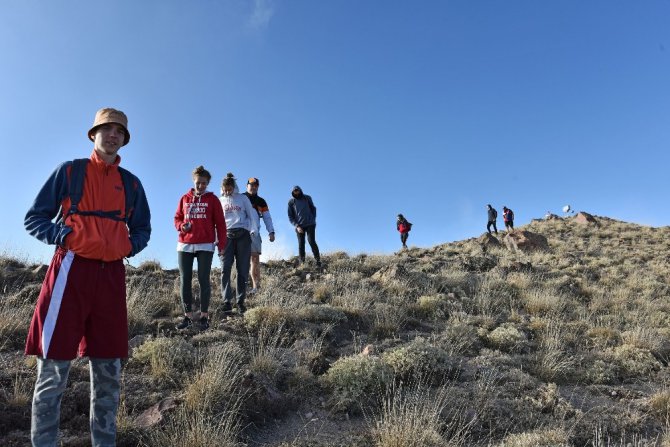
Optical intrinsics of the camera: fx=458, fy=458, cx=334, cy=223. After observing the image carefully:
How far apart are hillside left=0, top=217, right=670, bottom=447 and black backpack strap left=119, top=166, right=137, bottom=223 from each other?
164cm

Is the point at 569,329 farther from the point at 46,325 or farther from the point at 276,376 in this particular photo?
the point at 46,325

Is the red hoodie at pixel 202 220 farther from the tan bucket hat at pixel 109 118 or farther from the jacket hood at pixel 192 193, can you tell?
the tan bucket hat at pixel 109 118

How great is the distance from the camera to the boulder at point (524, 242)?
1986 cm

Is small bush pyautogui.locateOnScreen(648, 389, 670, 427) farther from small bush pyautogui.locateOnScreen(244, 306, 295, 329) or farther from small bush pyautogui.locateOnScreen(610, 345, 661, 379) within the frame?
small bush pyautogui.locateOnScreen(244, 306, 295, 329)

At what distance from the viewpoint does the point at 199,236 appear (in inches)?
243

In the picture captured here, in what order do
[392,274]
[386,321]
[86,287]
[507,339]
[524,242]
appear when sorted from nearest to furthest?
1. [86,287]
2. [507,339]
3. [386,321]
4. [392,274]
5. [524,242]

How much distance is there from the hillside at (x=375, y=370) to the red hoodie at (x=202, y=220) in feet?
3.89

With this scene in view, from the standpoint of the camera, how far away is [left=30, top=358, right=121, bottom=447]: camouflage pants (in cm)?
262

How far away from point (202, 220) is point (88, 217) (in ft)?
10.9

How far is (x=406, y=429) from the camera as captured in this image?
3564mm

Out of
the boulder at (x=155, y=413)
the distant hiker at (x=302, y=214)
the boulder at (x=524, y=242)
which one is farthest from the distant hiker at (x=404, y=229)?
the boulder at (x=155, y=413)

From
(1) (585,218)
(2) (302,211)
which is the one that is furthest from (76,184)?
(1) (585,218)

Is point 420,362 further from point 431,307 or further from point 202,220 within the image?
point 202,220

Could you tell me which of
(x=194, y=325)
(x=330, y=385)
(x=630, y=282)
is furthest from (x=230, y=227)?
(x=630, y=282)
